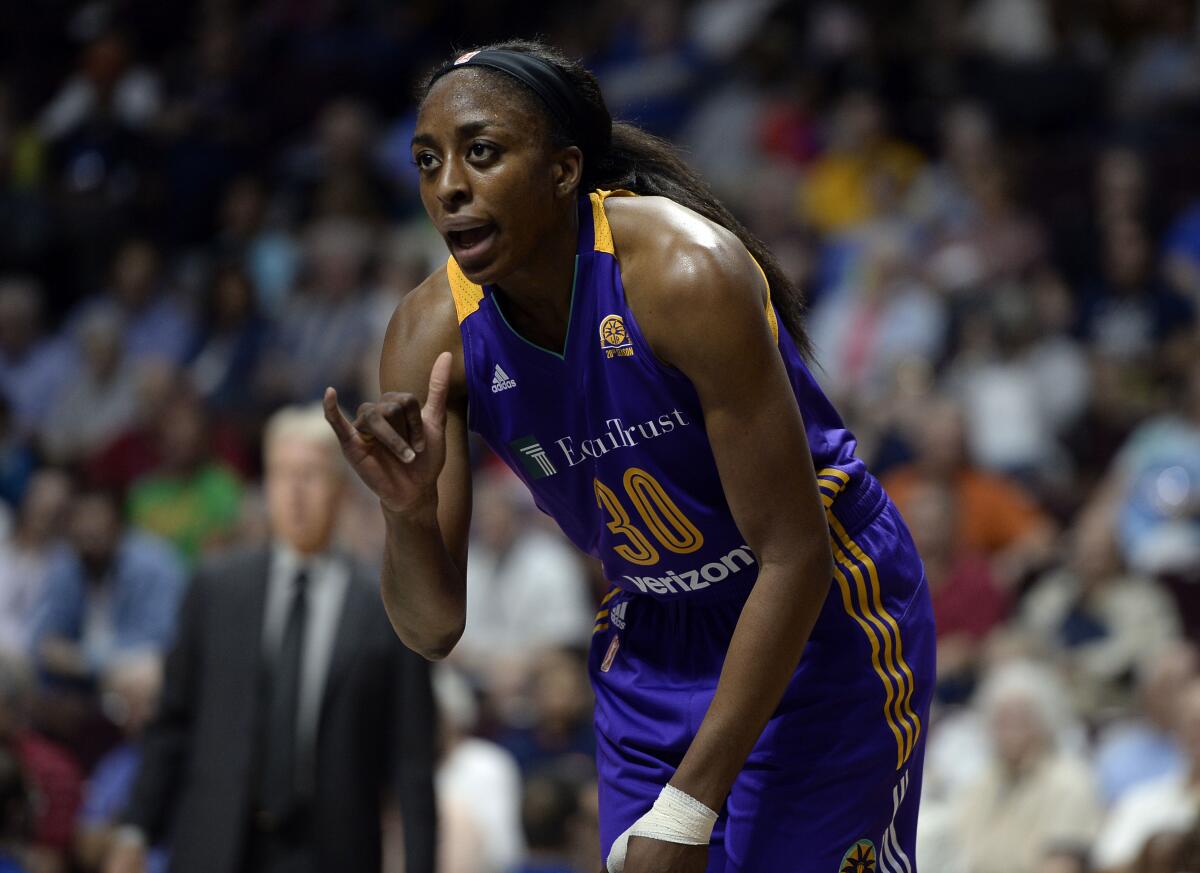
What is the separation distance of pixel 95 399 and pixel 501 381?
8325mm

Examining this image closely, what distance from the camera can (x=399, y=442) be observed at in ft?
9.43

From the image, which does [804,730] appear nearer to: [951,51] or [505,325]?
[505,325]

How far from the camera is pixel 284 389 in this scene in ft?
33.6

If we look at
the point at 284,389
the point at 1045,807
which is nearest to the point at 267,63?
the point at 284,389

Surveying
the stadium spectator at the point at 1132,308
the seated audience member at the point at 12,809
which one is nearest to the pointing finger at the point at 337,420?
the seated audience member at the point at 12,809

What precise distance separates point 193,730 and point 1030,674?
2.99m

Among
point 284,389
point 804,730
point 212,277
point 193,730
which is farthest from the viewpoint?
point 212,277

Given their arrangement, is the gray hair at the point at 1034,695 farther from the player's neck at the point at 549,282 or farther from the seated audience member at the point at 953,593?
the player's neck at the point at 549,282

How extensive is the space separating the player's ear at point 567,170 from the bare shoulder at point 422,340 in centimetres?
32

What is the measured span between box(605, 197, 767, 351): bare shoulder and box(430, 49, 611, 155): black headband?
0.17 meters

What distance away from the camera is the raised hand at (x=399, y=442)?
287cm

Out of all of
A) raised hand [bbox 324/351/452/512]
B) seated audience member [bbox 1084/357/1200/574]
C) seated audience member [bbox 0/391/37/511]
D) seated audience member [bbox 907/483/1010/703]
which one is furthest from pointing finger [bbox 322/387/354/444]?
seated audience member [bbox 0/391/37/511]

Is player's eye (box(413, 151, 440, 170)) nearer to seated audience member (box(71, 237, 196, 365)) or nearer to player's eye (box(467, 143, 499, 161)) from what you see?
player's eye (box(467, 143, 499, 161))

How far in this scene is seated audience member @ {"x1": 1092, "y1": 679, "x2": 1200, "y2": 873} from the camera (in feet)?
18.8
